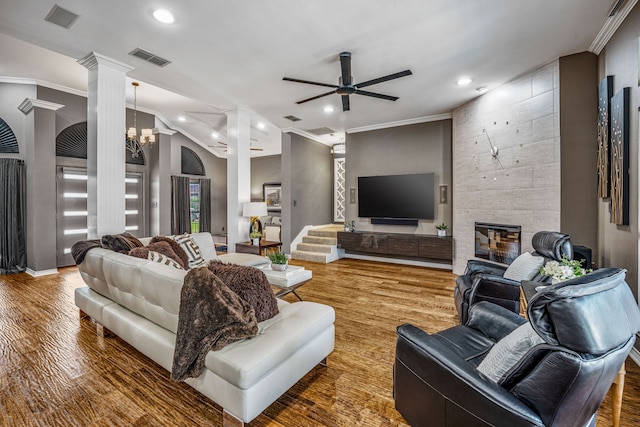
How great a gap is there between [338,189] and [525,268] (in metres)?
6.20

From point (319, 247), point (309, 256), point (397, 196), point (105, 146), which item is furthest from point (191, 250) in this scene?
point (397, 196)

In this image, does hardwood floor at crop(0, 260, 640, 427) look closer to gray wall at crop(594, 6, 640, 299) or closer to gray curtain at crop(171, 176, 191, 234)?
gray wall at crop(594, 6, 640, 299)

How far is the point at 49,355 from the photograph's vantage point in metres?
2.40

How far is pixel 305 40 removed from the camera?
307 cm

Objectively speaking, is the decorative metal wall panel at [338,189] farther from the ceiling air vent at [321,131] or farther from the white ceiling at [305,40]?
the white ceiling at [305,40]

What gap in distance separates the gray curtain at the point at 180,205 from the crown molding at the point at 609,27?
8.67m

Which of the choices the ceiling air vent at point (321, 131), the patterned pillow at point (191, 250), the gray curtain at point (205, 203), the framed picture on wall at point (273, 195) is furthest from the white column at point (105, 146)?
the framed picture on wall at point (273, 195)

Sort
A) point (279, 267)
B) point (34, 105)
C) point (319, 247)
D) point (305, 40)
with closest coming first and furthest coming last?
point (305, 40) → point (279, 267) → point (34, 105) → point (319, 247)

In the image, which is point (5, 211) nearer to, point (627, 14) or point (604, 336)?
point (604, 336)

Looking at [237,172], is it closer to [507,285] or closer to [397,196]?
[397,196]

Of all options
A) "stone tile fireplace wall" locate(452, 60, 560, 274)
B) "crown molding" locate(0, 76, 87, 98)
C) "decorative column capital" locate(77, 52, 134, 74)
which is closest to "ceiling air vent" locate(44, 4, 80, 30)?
"decorative column capital" locate(77, 52, 134, 74)

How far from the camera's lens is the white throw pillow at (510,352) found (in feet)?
3.97

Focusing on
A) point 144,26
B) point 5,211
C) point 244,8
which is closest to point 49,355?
point 144,26

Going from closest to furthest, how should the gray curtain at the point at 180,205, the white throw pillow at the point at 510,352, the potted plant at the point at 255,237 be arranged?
the white throw pillow at the point at 510,352 < the potted plant at the point at 255,237 < the gray curtain at the point at 180,205
